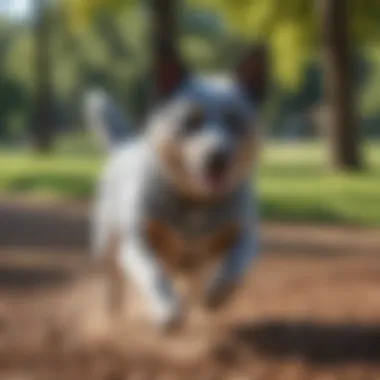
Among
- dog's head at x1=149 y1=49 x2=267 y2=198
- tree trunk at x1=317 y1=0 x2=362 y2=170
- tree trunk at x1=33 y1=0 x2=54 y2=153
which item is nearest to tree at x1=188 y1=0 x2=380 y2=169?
tree trunk at x1=317 y1=0 x2=362 y2=170

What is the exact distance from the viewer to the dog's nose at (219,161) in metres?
4.88

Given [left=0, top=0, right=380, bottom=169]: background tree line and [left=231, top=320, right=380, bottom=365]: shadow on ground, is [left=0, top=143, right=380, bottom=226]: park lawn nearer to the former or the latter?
[left=0, top=0, right=380, bottom=169]: background tree line

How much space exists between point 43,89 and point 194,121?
25.5 metres

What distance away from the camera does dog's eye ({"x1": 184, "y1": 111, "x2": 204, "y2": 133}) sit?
4.99m

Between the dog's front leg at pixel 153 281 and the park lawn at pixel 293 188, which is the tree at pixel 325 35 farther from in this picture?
the dog's front leg at pixel 153 281

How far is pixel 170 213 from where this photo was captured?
5.33 metres

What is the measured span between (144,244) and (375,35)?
62.7ft

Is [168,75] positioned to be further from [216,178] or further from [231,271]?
[231,271]

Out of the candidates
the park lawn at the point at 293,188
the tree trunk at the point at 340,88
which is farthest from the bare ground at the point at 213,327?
the tree trunk at the point at 340,88

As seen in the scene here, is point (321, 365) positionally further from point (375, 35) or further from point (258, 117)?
point (375, 35)

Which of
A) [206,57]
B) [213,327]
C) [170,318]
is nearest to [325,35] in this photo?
[206,57]

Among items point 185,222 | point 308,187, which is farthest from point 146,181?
point 308,187

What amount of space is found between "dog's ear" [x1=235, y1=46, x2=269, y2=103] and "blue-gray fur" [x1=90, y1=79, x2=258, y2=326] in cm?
6

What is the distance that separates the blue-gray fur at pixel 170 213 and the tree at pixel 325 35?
44.2ft
